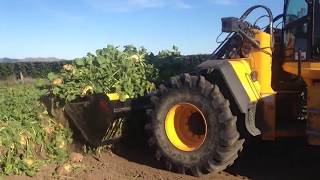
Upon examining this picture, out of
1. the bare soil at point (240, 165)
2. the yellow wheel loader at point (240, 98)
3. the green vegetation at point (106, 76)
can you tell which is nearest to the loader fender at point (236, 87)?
the yellow wheel loader at point (240, 98)

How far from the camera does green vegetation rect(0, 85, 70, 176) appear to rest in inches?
253

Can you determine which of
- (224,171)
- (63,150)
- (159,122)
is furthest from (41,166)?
(224,171)

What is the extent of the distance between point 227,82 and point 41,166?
9.19ft

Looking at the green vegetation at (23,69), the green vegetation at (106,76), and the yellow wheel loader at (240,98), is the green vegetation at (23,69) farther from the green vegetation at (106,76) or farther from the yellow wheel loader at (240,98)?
the yellow wheel loader at (240,98)

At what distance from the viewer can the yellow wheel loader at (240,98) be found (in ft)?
20.5

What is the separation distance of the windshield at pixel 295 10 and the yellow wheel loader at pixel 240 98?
1 centimetres

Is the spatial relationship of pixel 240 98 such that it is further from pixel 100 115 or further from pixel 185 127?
pixel 100 115

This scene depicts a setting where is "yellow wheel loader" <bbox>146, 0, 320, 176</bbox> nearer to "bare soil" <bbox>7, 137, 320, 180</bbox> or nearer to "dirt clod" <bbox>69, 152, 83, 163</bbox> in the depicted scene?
"bare soil" <bbox>7, 137, 320, 180</bbox>

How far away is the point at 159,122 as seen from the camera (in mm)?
6832

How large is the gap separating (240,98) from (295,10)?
1477mm

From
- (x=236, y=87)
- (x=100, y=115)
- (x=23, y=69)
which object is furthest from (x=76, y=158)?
(x=23, y=69)

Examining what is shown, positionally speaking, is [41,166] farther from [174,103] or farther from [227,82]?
[227,82]

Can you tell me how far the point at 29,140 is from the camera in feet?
22.7

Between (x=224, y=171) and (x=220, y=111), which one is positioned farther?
(x=224, y=171)
